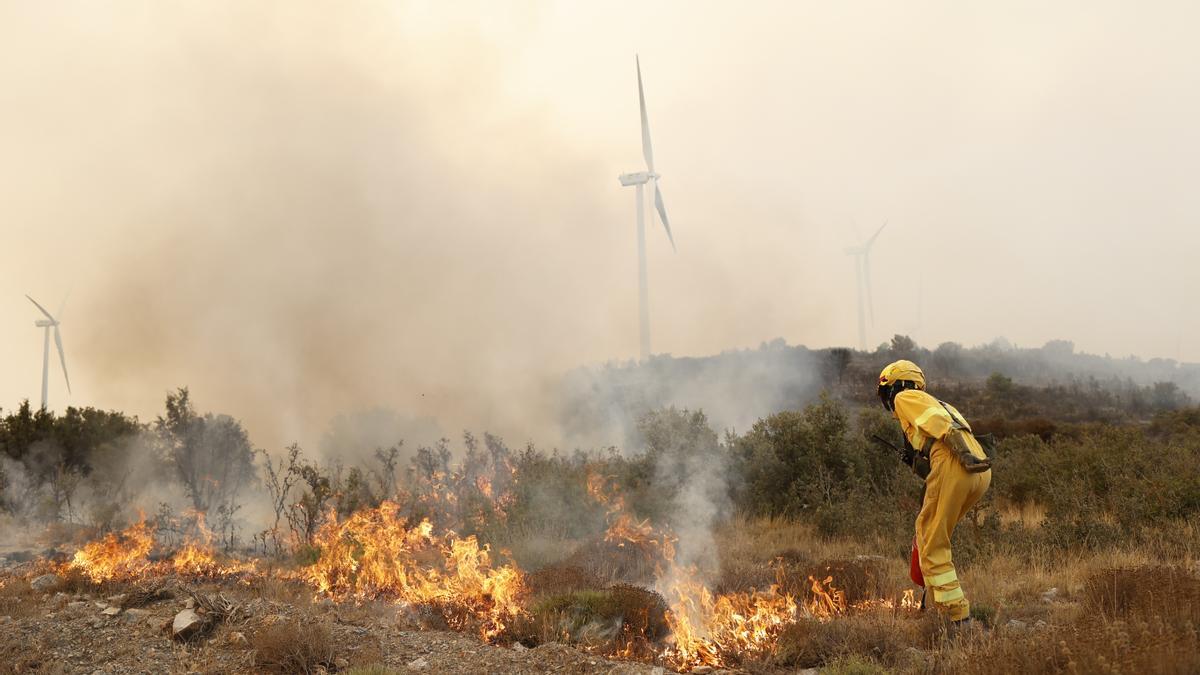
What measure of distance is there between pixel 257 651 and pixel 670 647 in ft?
11.9

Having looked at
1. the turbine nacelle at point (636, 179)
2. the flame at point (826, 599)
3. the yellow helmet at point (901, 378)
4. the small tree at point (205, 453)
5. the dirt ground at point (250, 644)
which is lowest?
the flame at point (826, 599)

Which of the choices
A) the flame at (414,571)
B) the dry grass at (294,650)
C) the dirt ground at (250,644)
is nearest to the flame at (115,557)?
the dirt ground at (250,644)

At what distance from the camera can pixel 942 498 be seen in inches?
237

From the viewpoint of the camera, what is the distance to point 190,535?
14.1 m

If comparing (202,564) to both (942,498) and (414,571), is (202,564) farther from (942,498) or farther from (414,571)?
(942,498)

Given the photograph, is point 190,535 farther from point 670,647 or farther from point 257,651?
point 670,647

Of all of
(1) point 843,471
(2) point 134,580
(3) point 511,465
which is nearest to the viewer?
(2) point 134,580

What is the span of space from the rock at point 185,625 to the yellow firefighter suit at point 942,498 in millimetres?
6802

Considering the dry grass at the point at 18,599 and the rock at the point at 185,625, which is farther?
the dry grass at the point at 18,599

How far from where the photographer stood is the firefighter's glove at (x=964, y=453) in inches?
231

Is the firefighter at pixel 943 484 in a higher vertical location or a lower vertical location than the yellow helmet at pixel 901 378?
lower

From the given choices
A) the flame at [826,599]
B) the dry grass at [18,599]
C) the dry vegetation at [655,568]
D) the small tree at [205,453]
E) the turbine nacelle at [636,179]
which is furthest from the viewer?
the turbine nacelle at [636,179]

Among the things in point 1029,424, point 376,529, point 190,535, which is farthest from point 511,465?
point 1029,424

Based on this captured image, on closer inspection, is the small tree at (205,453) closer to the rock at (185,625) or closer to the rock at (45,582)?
the rock at (45,582)
